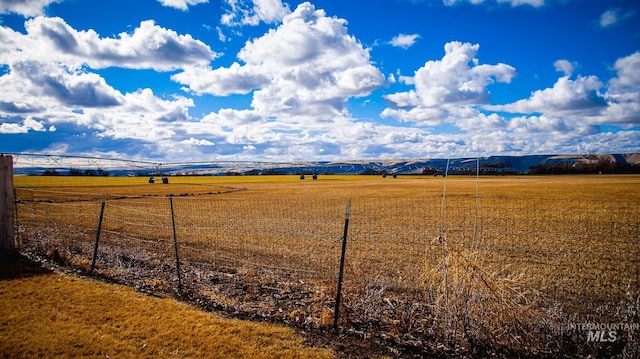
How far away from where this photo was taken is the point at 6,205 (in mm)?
9883

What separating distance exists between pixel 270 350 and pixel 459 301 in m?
3.09

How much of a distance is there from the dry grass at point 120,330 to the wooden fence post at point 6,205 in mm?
3799

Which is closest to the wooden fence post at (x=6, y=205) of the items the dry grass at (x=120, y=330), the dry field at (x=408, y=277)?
the dry field at (x=408, y=277)

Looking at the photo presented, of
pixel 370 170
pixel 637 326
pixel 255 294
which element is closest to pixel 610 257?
pixel 637 326

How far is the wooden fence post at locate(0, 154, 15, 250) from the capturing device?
9.73 metres

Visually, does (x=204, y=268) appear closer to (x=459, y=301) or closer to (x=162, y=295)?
(x=162, y=295)

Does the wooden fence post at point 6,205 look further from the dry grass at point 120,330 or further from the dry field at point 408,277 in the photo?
the dry grass at point 120,330

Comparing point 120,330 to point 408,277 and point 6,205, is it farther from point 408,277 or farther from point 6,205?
point 6,205

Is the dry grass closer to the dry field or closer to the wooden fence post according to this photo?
the dry field

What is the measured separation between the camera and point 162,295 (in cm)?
706

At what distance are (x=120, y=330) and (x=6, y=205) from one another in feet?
25.1

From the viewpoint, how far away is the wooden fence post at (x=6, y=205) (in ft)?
31.9

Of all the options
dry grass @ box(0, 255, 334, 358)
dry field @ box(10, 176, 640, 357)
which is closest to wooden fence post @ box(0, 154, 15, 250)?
dry field @ box(10, 176, 640, 357)

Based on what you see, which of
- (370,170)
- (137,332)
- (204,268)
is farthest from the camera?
(370,170)
